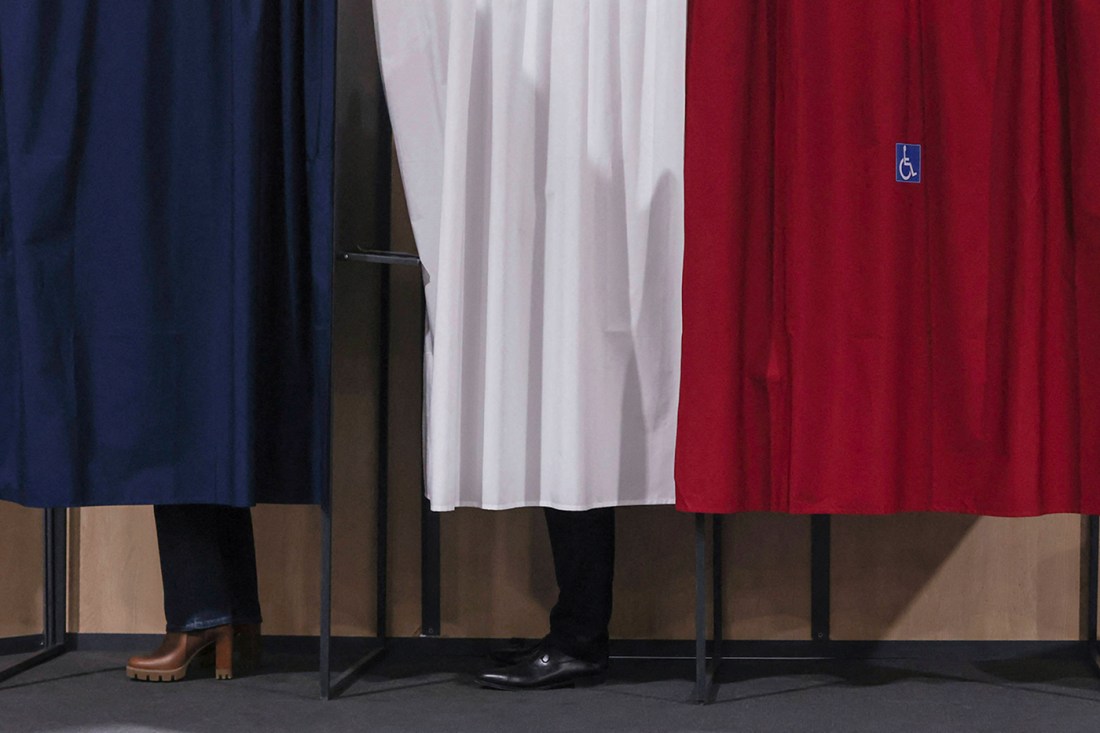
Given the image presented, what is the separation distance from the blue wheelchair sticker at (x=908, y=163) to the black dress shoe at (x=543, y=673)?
107cm

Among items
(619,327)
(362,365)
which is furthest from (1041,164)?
(362,365)

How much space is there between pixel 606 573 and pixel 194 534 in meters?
0.80

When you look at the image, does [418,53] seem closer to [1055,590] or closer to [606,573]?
[606,573]

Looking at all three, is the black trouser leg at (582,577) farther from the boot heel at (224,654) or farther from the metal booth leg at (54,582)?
the metal booth leg at (54,582)

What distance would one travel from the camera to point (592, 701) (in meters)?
1.85

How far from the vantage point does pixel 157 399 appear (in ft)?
5.96

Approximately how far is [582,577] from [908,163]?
960 millimetres

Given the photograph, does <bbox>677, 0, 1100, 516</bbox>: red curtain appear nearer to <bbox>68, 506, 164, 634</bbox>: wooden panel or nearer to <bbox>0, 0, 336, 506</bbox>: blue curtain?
<bbox>0, 0, 336, 506</bbox>: blue curtain

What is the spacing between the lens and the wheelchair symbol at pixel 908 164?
5.71ft

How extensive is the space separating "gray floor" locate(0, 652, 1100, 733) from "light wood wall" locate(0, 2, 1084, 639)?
0.13 m

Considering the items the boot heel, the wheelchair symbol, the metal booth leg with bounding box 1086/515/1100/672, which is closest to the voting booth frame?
the metal booth leg with bounding box 1086/515/1100/672

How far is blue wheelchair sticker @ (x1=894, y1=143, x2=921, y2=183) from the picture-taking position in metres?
1.74

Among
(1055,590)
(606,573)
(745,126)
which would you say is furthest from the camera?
(1055,590)

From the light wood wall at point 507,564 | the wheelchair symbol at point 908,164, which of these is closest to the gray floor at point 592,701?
the light wood wall at point 507,564
